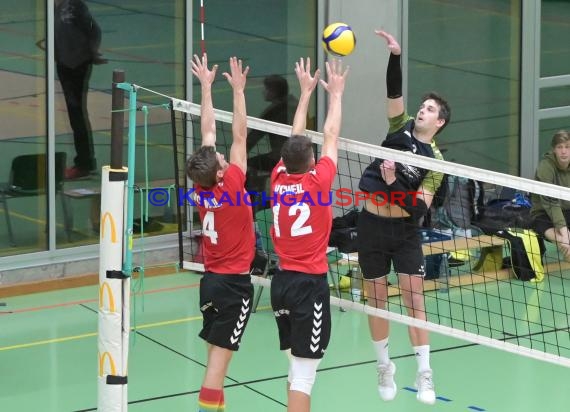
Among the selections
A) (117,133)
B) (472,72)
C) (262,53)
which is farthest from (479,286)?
(117,133)

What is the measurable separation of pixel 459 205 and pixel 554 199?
150 centimetres

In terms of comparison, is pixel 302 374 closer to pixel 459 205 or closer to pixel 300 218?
pixel 300 218

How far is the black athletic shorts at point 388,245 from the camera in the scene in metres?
7.77

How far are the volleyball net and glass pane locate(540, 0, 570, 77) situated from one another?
2232 mm

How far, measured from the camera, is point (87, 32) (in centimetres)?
1123

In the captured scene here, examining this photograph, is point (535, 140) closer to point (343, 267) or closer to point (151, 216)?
point (343, 267)

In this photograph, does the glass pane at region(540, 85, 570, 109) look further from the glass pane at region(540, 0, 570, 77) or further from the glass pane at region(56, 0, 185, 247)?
the glass pane at region(56, 0, 185, 247)

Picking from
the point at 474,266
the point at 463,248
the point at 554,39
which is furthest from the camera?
the point at 554,39

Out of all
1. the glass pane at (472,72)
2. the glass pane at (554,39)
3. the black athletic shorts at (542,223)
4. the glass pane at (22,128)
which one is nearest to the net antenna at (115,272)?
the glass pane at (22,128)

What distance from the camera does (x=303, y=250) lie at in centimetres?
698

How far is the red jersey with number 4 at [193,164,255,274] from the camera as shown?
712 centimetres

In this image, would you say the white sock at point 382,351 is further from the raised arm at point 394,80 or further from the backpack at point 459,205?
the backpack at point 459,205

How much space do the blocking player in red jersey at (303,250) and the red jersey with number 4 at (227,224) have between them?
248mm

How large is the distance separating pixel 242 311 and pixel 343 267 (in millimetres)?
4804
